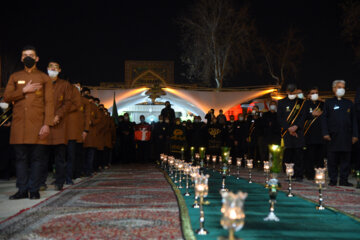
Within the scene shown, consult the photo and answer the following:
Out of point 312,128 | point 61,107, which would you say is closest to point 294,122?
point 312,128

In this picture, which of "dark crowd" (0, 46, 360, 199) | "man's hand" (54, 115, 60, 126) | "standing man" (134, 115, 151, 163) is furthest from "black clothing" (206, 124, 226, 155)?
"man's hand" (54, 115, 60, 126)

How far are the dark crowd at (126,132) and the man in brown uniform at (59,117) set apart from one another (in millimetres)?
15

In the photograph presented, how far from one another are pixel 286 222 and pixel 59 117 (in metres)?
3.92

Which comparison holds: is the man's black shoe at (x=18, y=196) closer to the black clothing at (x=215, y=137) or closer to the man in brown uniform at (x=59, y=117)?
the man in brown uniform at (x=59, y=117)

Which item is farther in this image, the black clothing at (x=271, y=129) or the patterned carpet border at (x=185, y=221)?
the black clothing at (x=271, y=129)

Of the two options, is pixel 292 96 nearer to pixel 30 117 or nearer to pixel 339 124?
pixel 339 124

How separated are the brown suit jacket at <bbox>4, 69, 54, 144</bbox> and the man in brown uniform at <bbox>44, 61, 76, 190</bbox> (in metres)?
0.75

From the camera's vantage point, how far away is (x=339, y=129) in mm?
8312

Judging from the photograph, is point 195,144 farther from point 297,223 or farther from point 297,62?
point 297,62

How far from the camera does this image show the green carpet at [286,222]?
3.43 metres

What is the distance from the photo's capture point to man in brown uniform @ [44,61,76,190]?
6.74 m

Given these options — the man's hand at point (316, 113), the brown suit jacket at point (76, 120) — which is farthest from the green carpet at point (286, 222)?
the man's hand at point (316, 113)

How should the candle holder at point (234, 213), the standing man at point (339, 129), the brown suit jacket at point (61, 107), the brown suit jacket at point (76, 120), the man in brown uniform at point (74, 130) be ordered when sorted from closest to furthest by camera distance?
the candle holder at point (234, 213) → the brown suit jacket at point (61, 107) → the brown suit jacket at point (76, 120) → the man in brown uniform at point (74, 130) → the standing man at point (339, 129)

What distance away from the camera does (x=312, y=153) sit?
32.0ft
